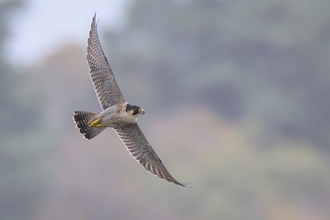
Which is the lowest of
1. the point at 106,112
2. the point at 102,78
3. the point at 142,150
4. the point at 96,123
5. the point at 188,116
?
the point at 96,123

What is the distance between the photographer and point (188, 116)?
4916 centimetres

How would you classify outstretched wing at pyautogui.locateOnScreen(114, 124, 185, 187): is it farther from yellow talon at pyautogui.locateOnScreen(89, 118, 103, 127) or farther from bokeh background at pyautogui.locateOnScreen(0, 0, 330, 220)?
bokeh background at pyautogui.locateOnScreen(0, 0, 330, 220)

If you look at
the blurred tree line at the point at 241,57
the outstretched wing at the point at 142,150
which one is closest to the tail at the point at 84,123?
the outstretched wing at the point at 142,150

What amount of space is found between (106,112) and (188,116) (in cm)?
3831

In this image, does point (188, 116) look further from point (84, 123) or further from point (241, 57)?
point (84, 123)

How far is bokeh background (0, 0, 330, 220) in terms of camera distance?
41.8 metres

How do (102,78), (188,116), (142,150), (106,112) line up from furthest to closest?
(188,116)
(142,150)
(102,78)
(106,112)

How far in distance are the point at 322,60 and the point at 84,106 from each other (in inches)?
627

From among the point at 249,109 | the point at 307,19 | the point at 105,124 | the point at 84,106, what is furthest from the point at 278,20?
the point at 105,124

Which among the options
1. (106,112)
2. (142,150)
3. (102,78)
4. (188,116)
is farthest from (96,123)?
(188,116)

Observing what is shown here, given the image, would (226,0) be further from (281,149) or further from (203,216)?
(203,216)

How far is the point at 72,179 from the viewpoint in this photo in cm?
4347

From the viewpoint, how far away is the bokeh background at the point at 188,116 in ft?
137

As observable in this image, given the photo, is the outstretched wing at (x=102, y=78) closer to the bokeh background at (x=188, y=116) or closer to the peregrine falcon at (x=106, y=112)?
the peregrine falcon at (x=106, y=112)
